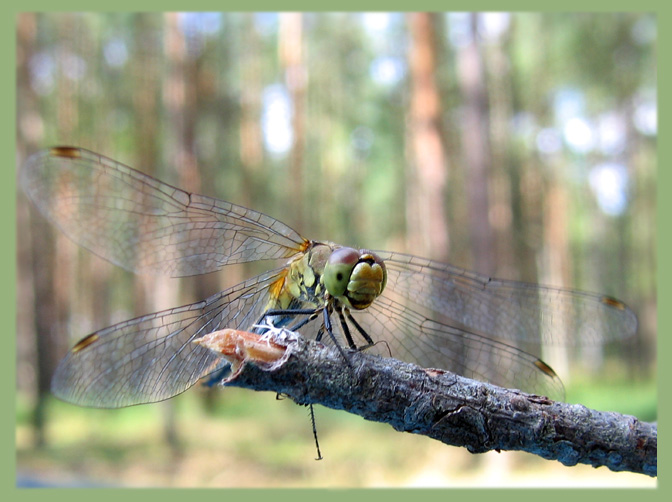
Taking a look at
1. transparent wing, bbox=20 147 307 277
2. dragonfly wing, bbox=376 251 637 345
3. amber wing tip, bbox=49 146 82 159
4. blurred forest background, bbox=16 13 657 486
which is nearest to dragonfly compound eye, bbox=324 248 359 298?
A: transparent wing, bbox=20 147 307 277

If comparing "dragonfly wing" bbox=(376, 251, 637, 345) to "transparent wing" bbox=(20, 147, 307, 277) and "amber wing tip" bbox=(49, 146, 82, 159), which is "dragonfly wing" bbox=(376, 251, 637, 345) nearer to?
"transparent wing" bbox=(20, 147, 307, 277)

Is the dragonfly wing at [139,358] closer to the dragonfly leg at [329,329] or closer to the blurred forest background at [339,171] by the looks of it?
the dragonfly leg at [329,329]

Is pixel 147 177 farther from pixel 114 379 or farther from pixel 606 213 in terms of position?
pixel 606 213

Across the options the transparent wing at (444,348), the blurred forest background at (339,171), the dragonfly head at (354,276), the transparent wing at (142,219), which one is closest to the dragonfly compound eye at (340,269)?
the dragonfly head at (354,276)

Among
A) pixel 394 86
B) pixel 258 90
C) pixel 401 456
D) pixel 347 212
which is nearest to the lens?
pixel 401 456

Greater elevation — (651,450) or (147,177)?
(147,177)

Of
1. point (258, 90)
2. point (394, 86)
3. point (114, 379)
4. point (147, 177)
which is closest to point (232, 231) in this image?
point (147, 177)
